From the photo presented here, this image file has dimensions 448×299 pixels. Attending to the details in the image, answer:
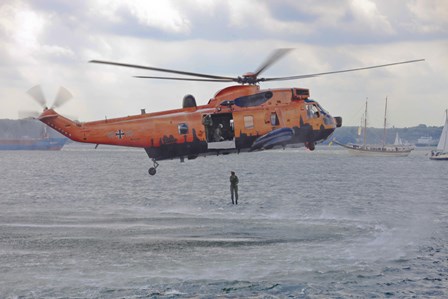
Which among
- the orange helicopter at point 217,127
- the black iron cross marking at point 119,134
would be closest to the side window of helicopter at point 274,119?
the orange helicopter at point 217,127

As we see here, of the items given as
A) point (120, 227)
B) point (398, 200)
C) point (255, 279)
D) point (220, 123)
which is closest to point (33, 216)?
point (120, 227)

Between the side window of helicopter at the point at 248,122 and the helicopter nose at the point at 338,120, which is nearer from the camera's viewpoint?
the side window of helicopter at the point at 248,122

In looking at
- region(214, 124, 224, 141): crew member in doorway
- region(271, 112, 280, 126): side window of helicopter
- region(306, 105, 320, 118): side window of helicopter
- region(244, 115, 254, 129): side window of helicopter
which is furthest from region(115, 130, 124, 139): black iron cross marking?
region(306, 105, 320, 118): side window of helicopter

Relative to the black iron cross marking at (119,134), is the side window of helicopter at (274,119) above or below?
above

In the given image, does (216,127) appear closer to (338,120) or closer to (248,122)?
(248,122)

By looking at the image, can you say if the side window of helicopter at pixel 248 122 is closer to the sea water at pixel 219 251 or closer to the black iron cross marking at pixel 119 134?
the black iron cross marking at pixel 119 134

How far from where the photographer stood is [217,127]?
26.0m

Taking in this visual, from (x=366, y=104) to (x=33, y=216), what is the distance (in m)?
159

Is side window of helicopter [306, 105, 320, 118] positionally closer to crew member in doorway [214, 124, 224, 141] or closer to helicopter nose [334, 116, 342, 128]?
helicopter nose [334, 116, 342, 128]

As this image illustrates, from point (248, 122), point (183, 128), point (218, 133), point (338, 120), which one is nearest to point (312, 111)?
point (338, 120)

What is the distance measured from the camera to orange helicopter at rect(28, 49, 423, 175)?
83.6ft

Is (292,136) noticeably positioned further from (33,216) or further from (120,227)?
(33,216)

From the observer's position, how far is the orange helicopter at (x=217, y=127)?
25484 millimetres

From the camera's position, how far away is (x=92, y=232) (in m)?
44.6
